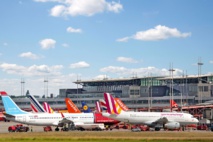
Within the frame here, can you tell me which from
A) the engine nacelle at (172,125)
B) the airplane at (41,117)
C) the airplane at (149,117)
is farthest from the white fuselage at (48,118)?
the engine nacelle at (172,125)

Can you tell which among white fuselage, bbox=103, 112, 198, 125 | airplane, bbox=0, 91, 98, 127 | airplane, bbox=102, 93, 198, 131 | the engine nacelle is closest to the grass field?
the engine nacelle

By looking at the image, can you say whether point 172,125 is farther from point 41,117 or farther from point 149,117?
point 41,117

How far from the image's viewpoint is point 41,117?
100375 mm

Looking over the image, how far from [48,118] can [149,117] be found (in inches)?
864

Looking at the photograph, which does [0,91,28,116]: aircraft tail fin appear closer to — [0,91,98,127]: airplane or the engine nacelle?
[0,91,98,127]: airplane

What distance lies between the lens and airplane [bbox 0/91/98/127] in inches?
3912

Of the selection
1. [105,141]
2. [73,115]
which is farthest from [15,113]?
[105,141]

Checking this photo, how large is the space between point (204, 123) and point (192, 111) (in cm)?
3727

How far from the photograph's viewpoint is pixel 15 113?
10012 cm

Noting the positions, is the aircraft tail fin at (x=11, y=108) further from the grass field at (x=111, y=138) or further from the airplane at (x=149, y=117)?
the grass field at (x=111, y=138)

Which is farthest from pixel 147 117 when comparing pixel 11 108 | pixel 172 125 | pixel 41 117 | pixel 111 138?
pixel 111 138

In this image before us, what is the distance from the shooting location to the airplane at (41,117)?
99.4 m

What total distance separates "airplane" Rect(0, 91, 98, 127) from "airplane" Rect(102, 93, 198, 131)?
6.27m

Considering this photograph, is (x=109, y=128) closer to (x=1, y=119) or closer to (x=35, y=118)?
(x=35, y=118)
